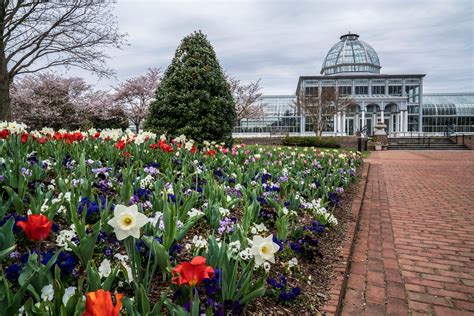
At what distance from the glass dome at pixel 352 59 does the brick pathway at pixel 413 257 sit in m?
57.2

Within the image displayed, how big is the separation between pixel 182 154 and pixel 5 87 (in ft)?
33.1

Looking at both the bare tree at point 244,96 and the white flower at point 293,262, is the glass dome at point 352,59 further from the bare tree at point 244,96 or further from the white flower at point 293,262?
the white flower at point 293,262

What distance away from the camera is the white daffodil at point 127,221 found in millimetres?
1564

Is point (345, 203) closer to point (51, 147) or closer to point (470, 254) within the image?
point (470, 254)

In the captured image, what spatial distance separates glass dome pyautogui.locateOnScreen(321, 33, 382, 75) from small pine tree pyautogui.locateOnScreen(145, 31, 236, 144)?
184 ft

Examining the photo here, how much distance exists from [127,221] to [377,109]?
54.3m

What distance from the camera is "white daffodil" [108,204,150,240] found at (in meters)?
1.56

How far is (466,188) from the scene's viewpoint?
26.4 ft

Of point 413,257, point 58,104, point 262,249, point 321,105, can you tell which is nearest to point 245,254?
point 262,249

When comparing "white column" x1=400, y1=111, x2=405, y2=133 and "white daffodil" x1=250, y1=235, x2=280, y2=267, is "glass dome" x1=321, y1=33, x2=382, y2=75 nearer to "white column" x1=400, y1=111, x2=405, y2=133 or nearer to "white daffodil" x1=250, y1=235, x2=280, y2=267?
"white column" x1=400, y1=111, x2=405, y2=133

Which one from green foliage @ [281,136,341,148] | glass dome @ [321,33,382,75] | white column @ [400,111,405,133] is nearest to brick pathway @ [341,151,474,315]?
green foliage @ [281,136,341,148]

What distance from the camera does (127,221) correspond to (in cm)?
159

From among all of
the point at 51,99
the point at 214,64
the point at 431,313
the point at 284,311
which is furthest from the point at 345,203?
→ the point at 51,99

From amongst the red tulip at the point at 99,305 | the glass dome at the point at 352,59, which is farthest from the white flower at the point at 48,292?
the glass dome at the point at 352,59
